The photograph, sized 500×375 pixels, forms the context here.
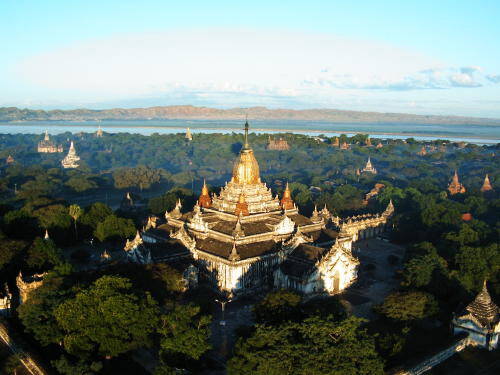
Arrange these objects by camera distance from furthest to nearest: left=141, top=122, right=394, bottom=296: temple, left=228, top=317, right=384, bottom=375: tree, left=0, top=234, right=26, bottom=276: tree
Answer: left=0, top=234, right=26, bottom=276: tree, left=141, top=122, right=394, bottom=296: temple, left=228, top=317, right=384, bottom=375: tree

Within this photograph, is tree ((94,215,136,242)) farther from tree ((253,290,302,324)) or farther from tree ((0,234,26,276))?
tree ((253,290,302,324))

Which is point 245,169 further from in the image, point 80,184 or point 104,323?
point 80,184

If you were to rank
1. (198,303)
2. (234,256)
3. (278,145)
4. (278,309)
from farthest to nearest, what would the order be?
(278,145) → (234,256) → (198,303) → (278,309)

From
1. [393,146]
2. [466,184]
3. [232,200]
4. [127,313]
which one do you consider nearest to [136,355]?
[127,313]

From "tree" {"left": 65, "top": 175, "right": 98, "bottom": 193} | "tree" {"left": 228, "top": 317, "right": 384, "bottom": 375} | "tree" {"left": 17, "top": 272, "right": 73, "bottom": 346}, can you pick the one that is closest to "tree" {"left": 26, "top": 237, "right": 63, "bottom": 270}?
"tree" {"left": 17, "top": 272, "right": 73, "bottom": 346}

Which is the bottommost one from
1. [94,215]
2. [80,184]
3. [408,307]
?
[80,184]

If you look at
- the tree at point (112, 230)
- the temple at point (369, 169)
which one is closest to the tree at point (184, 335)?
the tree at point (112, 230)

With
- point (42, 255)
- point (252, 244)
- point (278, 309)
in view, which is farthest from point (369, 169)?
point (278, 309)
